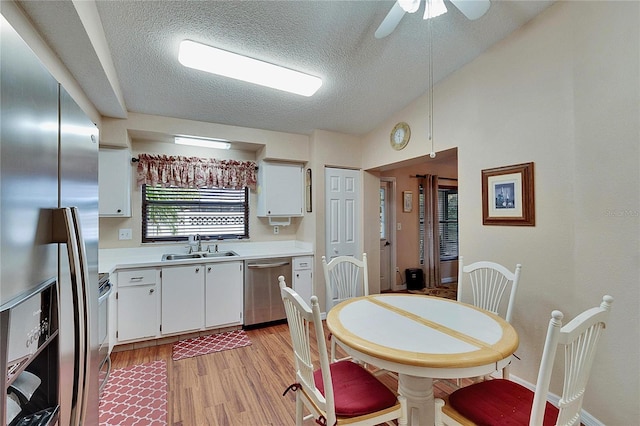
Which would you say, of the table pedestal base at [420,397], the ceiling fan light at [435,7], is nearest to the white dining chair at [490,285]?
the table pedestal base at [420,397]

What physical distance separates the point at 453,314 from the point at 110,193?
3348mm

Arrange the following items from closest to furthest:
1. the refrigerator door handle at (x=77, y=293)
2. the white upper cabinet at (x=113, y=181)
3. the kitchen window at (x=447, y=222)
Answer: the refrigerator door handle at (x=77, y=293), the white upper cabinet at (x=113, y=181), the kitchen window at (x=447, y=222)

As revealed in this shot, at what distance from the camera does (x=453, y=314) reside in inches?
69.9

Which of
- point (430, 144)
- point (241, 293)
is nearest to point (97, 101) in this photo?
point (241, 293)

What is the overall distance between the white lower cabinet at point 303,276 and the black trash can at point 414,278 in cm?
212

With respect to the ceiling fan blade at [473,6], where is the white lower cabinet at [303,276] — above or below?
below

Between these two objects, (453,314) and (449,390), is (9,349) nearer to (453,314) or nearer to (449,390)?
(453,314)

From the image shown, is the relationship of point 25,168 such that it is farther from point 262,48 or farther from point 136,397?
point 136,397

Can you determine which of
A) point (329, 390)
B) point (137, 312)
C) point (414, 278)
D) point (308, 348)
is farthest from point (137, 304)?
point (414, 278)

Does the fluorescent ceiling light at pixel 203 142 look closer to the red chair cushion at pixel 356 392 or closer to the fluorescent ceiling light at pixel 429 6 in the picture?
the fluorescent ceiling light at pixel 429 6

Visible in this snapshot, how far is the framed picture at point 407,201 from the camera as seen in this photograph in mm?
5078

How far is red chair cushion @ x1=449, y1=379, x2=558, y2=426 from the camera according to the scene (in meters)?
1.24

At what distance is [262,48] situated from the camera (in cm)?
226

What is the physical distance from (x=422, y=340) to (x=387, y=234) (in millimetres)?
3651
